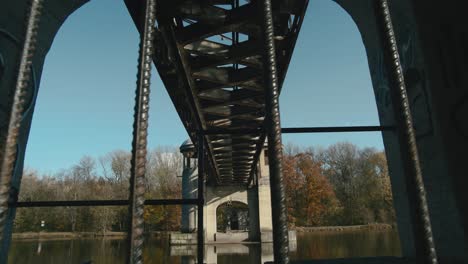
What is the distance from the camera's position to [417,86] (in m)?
3.27

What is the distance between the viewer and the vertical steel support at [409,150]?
1.41 m

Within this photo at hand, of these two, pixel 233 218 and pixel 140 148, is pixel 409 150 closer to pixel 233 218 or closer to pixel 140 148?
pixel 140 148

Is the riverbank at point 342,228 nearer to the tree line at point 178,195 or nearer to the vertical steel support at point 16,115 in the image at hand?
the tree line at point 178,195

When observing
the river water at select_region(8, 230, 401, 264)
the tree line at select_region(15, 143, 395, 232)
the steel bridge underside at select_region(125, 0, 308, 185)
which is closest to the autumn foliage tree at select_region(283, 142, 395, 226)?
the tree line at select_region(15, 143, 395, 232)

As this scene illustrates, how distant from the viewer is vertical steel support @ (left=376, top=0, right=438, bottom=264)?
1407 mm

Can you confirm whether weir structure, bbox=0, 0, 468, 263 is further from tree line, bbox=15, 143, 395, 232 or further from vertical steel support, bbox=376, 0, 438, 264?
tree line, bbox=15, 143, 395, 232

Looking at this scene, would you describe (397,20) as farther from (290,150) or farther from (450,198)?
(290,150)

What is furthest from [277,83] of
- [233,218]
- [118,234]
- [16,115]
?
[118,234]

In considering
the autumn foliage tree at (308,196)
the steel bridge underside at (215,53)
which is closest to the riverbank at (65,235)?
the autumn foliage tree at (308,196)

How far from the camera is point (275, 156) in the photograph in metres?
1.52

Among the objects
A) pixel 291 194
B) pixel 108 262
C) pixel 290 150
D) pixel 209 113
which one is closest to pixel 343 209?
pixel 291 194

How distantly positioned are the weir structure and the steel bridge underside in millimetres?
15

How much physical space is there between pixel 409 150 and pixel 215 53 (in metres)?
3.08

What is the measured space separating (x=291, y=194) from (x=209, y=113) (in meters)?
42.3
